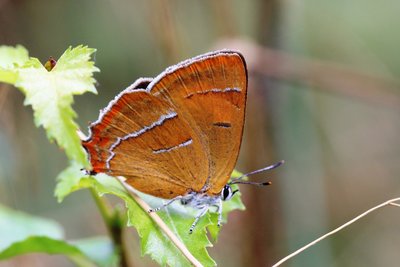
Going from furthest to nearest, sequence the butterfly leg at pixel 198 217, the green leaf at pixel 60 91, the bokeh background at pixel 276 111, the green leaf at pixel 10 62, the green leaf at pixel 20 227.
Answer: the bokeh background at pixel 276 111 < the green leaf at pixel 20 227 < the butterfly leg at pixel 198 217 < the green leaf at pixel 10 62 < the green leaf at pixel 60 91

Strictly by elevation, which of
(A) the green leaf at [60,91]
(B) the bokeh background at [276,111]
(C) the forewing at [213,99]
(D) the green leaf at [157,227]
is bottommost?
(B) the bokeh background at [276,111]

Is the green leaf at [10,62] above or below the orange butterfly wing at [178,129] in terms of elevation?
above

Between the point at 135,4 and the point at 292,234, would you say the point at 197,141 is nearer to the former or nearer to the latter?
the point at 292,234

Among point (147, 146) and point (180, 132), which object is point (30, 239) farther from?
point (180, 132)

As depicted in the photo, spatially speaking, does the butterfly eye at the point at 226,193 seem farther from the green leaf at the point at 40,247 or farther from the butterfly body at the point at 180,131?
the green leaf at the point at 40,247

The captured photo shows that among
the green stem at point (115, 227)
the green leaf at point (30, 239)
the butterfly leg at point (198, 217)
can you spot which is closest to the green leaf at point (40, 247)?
the green leaf at point (30, 239)

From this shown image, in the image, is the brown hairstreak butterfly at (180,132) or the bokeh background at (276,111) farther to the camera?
the bokeh background at (276,111)
